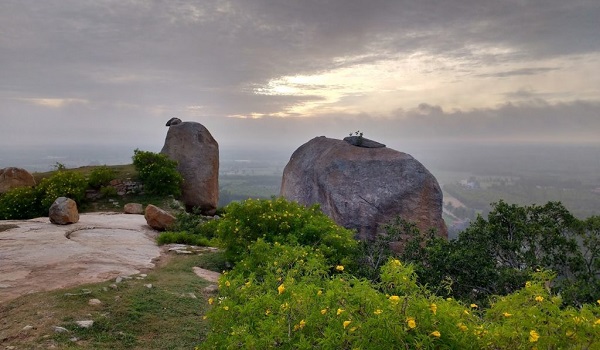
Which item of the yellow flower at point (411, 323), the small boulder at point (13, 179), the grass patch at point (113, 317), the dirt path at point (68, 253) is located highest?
the small boulder at point (13, 179)

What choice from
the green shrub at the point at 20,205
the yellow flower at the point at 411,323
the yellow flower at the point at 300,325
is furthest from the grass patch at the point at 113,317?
the green shrub at the point at 20,205

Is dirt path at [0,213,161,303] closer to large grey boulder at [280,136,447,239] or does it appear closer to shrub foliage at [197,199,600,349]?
shrub foliage at [197,199,600,349]

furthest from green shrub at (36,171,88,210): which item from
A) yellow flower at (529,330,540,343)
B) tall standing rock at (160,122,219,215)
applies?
yellow flower at (529,330,540,343)

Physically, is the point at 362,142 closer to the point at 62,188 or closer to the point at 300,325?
the point at 300,325

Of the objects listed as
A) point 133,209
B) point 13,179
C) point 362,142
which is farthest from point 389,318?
point 13,179

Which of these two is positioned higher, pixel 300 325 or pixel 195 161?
pixel 195 161

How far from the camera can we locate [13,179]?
20797 millimetres

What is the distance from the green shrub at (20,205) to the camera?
18.2m

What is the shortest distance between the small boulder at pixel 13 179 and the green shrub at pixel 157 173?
5673 millimetres

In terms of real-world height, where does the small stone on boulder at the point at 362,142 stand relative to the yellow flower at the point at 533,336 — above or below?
above

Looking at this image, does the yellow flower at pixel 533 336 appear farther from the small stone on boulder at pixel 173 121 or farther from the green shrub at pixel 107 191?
the small stone on boulder at pixel 173 121

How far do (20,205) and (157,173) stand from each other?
6504mm

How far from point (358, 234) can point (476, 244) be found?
20.3ft

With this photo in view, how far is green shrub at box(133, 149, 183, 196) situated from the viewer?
21.8 m
